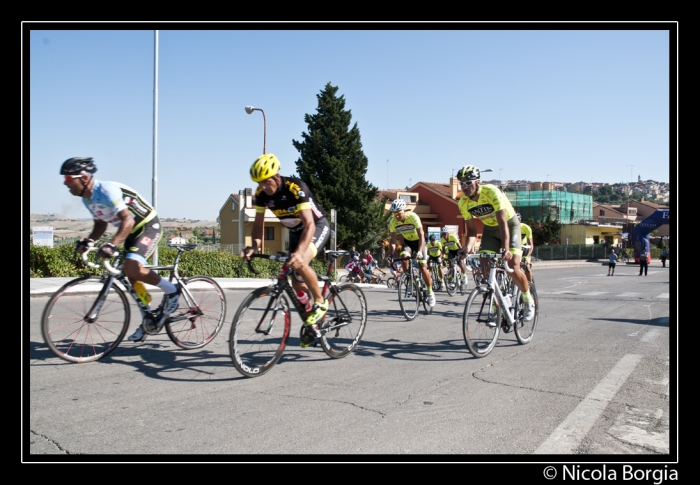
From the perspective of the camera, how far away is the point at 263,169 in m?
5.06

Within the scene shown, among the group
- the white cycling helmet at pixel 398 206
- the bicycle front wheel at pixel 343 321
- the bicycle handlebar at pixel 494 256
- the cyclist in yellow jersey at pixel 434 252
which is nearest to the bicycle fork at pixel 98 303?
the bicycle front wheel at pixel 343 321

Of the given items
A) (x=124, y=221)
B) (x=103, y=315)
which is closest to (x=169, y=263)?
(x=103, y=315)

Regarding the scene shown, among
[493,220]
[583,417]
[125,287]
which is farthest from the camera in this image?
[493,220]

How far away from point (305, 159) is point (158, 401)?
116ft

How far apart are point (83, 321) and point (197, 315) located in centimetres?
117

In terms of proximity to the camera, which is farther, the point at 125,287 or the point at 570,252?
the point at 570,252

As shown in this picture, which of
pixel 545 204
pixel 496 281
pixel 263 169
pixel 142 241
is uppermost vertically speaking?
pixel 545 204

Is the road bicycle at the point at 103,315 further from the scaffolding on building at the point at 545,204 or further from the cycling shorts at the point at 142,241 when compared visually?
the scaffolding on building at the point at 545,204

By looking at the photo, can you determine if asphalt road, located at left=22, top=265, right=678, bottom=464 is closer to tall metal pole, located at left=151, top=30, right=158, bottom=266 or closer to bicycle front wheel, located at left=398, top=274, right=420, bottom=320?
bicycle front wheel, located at left=398, top=274, right=420, bottom=320

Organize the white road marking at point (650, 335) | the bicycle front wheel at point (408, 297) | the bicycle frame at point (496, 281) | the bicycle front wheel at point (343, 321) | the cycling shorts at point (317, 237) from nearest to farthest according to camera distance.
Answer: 1. the cycling shorts at point (317, 237)
2. the bicycle front wheel at point (343, 321)
3. the bicycle frame at point (496, 281)
4. the white road marking at point (650, 335)
5. the bicycle front wheel at point (408, 297)

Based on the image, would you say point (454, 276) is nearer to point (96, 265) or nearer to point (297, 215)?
point (297, 215)

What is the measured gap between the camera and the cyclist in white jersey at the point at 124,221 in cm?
530
